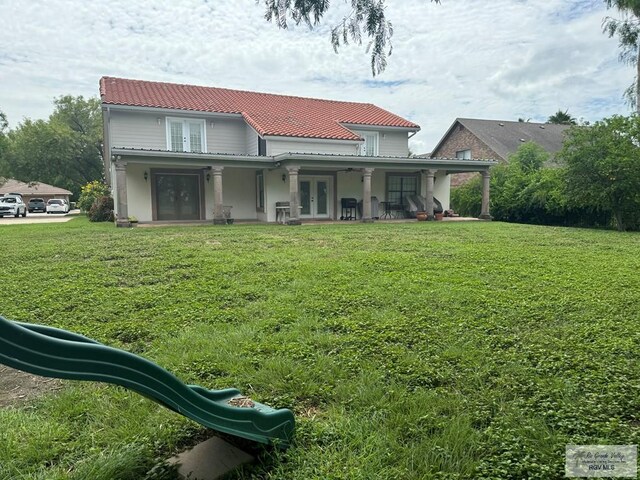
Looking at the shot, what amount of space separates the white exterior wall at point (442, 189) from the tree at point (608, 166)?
6.82 m

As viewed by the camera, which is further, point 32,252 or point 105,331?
point 32,252

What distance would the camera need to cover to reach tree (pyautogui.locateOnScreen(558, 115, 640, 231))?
44.9 ft

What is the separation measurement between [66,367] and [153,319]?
8.83 feet

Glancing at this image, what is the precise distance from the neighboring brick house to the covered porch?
11140 mm

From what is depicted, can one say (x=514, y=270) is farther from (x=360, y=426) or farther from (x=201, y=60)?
(x=201, y=60)

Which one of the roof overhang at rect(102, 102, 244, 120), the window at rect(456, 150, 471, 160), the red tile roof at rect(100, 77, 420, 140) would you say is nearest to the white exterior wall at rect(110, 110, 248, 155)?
the roof overhang at rect(102, 102, 244, 120)

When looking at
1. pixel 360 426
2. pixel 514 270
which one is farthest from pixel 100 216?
pixel 360 426

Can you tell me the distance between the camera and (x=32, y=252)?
8094 mm

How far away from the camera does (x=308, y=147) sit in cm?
1869

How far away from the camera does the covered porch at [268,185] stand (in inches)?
621

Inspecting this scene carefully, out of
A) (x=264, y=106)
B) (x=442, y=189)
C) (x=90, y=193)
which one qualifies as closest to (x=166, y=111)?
(x=264, y=106)

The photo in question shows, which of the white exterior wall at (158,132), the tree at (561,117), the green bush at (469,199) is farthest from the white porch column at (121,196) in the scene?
the tree at (561,117)

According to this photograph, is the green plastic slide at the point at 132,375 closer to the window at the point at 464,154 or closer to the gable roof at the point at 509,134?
the gable roof at the point at 509,134

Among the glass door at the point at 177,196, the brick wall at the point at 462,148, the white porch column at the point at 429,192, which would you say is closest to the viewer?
the glass door at the point at 177,196
